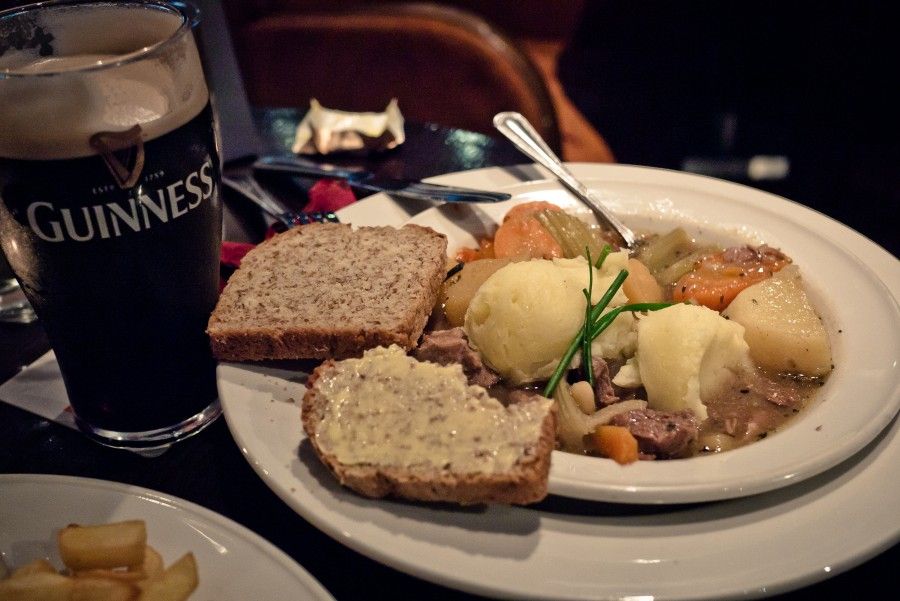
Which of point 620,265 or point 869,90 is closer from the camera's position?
point 620,265

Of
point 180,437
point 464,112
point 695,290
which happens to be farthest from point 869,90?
point 180,437

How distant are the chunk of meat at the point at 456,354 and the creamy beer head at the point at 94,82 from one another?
2.31 feet

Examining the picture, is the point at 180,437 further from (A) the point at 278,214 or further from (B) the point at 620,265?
(B) the point at 620,265

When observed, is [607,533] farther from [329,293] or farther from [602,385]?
[329,293]

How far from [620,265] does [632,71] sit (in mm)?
4466

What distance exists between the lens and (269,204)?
2521mm

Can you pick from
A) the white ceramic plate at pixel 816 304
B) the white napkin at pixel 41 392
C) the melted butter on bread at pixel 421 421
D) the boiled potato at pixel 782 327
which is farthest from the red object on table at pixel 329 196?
the boiled potato at pixel 782 327

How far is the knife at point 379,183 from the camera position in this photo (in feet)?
7.79

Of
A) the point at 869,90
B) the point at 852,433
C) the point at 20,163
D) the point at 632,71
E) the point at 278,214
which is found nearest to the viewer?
the point at 20,163

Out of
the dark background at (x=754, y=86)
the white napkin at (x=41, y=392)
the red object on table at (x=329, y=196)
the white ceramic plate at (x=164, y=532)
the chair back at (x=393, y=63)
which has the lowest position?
the dark background at (x=754, y=86)

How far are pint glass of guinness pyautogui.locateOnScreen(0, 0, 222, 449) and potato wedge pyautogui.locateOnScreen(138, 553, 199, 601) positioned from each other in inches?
21.0

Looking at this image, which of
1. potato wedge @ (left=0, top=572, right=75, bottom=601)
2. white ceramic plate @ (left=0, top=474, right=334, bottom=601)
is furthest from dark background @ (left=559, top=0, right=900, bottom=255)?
potato wedge @ (left=0, top=572, right=75, bottom=601)

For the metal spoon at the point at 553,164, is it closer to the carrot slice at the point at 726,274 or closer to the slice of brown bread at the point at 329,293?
the carrot slice at the point at 726,274

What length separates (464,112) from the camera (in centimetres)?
448
